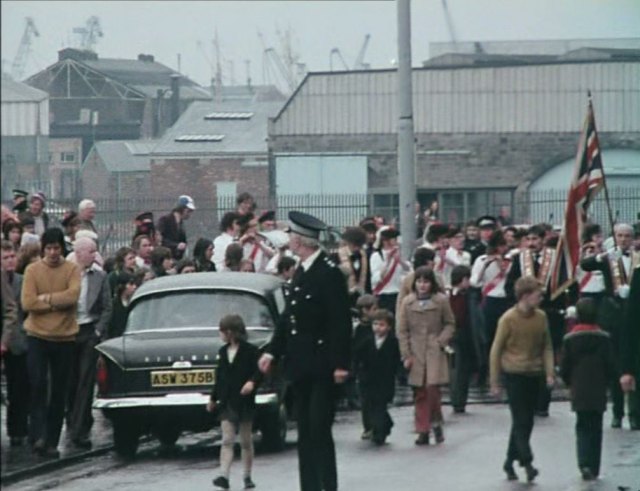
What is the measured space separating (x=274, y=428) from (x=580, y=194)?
3.35m

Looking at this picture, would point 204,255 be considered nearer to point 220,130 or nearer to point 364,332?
point 364,332

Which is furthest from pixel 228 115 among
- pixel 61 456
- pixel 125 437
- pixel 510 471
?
pixel 510 471

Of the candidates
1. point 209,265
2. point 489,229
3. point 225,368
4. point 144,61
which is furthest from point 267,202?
point 225,368

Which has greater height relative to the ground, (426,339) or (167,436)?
(426,339)

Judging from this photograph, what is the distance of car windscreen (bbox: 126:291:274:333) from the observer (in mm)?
17516

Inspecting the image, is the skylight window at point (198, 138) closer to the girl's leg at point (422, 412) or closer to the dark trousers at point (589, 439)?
the girl's leg at point (422, 412)

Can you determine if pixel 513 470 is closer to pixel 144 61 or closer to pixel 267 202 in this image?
pixel 267 202

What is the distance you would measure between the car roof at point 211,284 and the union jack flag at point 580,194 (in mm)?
2527

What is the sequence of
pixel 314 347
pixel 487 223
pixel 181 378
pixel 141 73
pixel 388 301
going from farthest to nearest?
pixel 141 73
pixel 487 223
pixel 388 301
pixel 181 378
pixel 314 347

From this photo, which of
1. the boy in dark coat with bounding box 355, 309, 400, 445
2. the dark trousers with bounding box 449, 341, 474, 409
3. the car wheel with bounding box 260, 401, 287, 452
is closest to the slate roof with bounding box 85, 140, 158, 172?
the dark trousers with bounding box 449, 341, 474, 409

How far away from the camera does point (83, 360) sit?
17531 millimetres

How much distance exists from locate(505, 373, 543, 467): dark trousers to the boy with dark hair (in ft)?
17.2

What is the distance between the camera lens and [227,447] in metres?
14.7

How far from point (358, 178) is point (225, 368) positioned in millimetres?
43202
